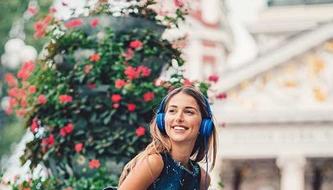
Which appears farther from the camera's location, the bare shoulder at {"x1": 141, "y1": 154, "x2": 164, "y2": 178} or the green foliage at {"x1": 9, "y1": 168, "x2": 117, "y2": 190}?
the green foliage at {"x1": 9, "y1": 168, "x2": 117, "y2": 190}

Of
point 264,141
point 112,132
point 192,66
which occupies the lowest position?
point 112,132

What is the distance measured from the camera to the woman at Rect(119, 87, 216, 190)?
5047 mm

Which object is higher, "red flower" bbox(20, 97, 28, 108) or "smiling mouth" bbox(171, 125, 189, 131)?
"red flower" bbox(20, 97, 28, 108)

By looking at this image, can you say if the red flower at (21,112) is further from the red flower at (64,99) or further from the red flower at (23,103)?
the red flower at (64,99)

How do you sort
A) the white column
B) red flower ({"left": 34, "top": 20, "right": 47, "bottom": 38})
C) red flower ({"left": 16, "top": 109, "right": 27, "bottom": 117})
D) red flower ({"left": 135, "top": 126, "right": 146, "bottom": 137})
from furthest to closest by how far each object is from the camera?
the white column → red flower ({"left": 34, "top": 20, "right": 47, "bottom": 38}) → red flower ({"left": 16, "top": 109, "right": 27, "bottom": 117}) → red flower ({"left": 135, "top": 126, "right": 146, "bottom": 137})

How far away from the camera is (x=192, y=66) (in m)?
46.8

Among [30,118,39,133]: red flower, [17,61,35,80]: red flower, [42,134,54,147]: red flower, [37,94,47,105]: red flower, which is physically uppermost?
[17,61,35,80]: red flower

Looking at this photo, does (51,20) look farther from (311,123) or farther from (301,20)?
(301,20)

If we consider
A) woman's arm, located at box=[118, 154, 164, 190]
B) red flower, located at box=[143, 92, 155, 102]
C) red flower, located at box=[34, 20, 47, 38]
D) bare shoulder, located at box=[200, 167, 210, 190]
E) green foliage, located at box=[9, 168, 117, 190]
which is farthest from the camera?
red flower, located at box=[34, 20, 47, 38]

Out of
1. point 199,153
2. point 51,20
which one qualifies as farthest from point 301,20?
point 199,153

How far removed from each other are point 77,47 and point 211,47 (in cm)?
3981

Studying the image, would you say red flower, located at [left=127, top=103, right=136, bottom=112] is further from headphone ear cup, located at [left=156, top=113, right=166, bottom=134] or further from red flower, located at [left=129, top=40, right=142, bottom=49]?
headphone ear cup, located at [left=156, top=113, right=166, bottom=134]

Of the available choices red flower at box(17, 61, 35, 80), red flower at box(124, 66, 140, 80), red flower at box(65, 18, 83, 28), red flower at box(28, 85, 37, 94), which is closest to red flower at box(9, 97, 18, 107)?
red flower at box(17, 61, 35, 80)

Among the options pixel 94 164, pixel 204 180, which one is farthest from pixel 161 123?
pixel 94 164
